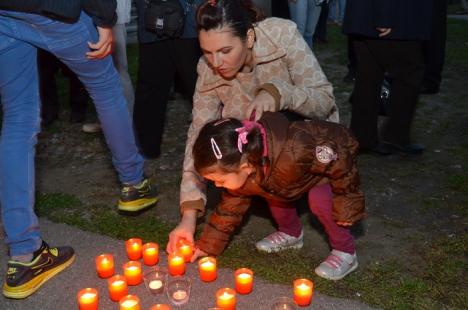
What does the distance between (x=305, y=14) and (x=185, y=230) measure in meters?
5.21

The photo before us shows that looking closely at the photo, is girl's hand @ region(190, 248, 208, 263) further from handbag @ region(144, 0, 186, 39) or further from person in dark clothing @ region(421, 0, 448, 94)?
person in dark clothing @ region(421, 0, 448, 94)

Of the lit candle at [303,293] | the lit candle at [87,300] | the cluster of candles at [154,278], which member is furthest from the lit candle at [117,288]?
the lit candle at [303,293]

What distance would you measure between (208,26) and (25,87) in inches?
39.0

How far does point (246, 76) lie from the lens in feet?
11.5

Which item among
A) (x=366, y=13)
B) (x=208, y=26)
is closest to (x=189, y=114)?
(x=366, y=13)

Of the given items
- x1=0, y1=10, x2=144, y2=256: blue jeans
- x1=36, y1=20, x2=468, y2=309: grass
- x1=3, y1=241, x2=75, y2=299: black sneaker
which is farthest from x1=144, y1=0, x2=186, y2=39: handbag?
x1=3, y1=241, x2=75, y2=299: black sneaker

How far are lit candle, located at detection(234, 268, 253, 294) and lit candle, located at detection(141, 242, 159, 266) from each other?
570mm

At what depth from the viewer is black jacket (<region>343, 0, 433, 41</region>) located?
4559 mm

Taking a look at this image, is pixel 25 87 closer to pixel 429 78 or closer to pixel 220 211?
pixel 220 211

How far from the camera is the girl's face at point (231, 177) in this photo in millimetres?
2838

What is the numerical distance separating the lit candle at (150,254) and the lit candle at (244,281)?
22.4 inches

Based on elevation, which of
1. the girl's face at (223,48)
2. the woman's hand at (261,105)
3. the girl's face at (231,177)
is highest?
the girl's face at (223,48)

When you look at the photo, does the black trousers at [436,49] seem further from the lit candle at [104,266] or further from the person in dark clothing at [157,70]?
the lit candle at [104,266]

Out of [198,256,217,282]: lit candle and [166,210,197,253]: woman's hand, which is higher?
[166,210,197,253]: woman's hand
